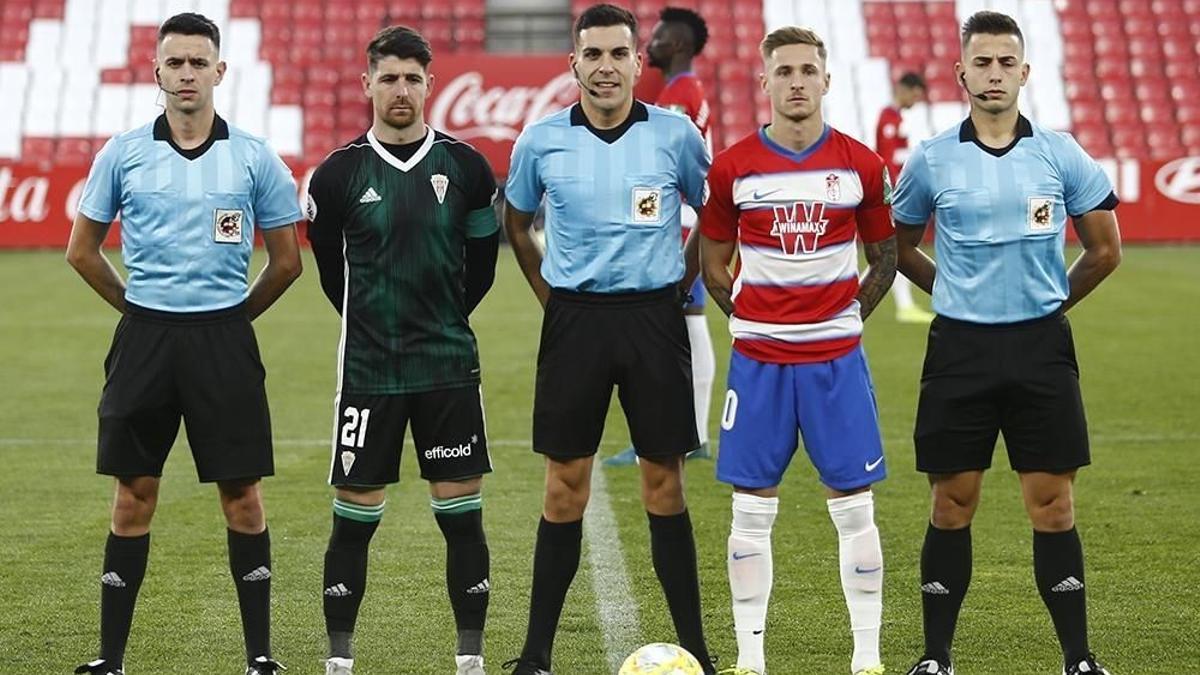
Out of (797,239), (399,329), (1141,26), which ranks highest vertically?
(1141,26)

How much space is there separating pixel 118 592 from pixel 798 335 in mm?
2063

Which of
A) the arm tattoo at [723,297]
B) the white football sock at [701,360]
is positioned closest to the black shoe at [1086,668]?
the arm tattoo at [723,297]

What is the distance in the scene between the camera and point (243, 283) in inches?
216

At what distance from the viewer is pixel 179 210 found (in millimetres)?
5355

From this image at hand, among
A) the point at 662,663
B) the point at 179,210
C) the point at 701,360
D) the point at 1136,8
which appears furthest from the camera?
the point at 1136,8

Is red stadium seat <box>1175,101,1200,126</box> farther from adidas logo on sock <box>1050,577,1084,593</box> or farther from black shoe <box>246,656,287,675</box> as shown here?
black shoe <box>246,656,287,675</box>

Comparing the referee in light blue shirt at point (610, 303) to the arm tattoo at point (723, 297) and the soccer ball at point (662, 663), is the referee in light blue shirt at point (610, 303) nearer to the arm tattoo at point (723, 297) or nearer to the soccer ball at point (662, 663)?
the arm tattoo at point (723, 297)

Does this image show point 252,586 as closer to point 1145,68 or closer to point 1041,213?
point 1041,213

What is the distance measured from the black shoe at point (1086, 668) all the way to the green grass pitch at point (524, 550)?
179mm

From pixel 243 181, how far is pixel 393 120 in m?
0.46

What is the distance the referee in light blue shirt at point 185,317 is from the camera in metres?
5.38

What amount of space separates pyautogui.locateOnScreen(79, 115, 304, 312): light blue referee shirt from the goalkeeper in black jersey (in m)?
0.23

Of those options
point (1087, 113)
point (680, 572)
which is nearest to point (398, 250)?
point (680, 572)

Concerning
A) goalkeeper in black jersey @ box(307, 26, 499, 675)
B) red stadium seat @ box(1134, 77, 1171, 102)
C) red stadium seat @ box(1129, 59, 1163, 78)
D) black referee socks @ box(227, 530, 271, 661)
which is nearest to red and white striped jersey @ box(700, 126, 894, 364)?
goalkeeper in black jersey @ box(307, 26, 499, 675)
